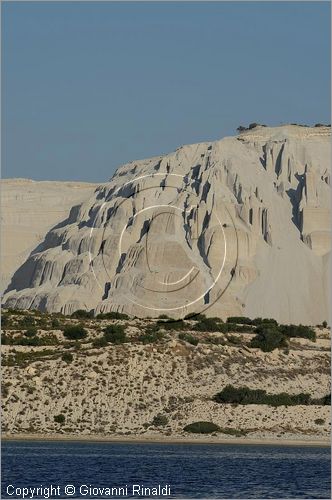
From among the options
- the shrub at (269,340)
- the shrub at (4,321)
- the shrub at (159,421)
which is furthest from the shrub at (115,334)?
the shrub at (159,421)

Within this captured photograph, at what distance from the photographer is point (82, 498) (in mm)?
41312

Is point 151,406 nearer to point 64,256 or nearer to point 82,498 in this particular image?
point 82,498

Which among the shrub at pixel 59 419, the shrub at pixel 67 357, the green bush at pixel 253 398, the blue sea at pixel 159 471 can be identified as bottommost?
the blue sea at pixel 159 471

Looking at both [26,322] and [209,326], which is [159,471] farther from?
[209,326]

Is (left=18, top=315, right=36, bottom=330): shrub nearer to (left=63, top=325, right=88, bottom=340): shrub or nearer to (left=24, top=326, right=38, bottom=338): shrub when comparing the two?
(left=24, top=326, right=38, bottom=338): shrub

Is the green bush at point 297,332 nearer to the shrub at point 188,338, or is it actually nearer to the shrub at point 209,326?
the shrub at point 209,326

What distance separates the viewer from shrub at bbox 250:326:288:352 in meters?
83.0

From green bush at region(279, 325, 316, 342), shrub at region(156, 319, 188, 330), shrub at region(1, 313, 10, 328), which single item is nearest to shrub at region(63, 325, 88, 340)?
shrub at region(1, 313, 10, 328)

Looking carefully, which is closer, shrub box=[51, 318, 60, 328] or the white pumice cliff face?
shrub box=[51, 318, 60, 328]

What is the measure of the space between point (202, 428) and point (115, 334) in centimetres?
1350

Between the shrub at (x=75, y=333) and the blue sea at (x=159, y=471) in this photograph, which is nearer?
the blue sea at (x=159, y=471)

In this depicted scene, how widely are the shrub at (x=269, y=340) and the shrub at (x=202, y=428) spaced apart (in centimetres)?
1378

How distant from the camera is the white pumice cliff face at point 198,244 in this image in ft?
373

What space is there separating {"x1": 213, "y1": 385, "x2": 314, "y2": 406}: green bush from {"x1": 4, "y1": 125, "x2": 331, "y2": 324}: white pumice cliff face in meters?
29.5
